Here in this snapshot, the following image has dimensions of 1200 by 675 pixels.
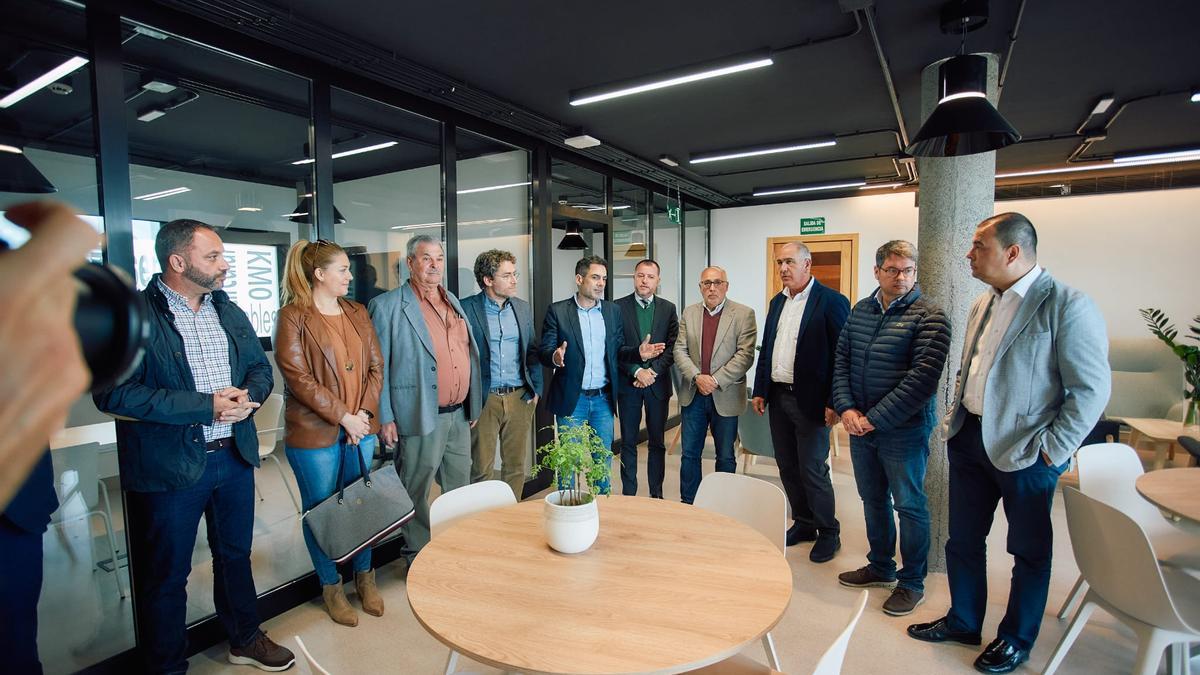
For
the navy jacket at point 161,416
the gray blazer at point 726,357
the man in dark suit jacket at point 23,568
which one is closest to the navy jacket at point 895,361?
the gray blazer at point 726,357

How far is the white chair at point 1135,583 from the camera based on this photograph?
1.94 meters

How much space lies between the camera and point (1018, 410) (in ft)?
7.79

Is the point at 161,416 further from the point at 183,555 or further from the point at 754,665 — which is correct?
the point at 754,665

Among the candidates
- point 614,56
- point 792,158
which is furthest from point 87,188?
point 792,158

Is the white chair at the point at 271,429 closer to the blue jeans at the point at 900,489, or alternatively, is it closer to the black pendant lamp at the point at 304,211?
the black pendant lamp at the point at 304,211

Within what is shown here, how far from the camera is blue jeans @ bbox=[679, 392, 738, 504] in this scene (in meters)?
4.04

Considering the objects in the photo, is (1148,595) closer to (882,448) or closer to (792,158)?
(882,448)

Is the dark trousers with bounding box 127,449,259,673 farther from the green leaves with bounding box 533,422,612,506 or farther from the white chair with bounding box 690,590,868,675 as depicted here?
the white chair with bounding box 690,590,868,675

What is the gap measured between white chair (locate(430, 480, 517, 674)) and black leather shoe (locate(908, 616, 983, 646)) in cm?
210

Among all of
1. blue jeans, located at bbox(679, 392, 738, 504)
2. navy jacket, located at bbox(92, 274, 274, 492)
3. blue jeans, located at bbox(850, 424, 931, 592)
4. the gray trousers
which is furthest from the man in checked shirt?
blue jeans, located at bbox(850, 424, 931, 592)

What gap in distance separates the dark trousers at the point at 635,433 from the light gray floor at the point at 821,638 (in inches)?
47.8

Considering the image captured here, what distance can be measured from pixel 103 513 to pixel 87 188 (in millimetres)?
1464

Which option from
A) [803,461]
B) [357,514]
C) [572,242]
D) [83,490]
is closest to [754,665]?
[357,514]

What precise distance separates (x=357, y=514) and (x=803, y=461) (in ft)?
8.72
